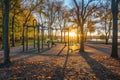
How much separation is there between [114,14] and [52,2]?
2291 centimetres

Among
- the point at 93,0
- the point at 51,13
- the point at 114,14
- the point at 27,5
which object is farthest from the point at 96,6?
the point at 51,13

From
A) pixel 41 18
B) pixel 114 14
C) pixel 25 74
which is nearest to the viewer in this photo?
pixel 25 74

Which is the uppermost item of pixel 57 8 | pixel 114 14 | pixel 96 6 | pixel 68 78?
pixel 57 8

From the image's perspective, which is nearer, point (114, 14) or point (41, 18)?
point (114, 14)

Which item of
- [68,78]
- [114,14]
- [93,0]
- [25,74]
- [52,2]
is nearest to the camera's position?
[68,78]

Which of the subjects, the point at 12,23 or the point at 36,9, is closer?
the point at 12,23

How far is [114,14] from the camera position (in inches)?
521

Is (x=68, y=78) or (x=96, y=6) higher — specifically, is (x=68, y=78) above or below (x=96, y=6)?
below

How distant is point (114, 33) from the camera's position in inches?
523

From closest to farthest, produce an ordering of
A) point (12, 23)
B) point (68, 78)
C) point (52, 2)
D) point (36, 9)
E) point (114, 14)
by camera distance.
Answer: point (68, 78)
point (114, 14)
point (12, 23)
point (36, 9)
point (52, 2)

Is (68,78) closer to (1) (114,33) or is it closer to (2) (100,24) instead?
(1) (114,33)

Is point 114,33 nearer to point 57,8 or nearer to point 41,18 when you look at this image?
point 57,8

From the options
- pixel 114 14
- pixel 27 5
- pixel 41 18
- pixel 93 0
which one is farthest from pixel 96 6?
pixel 41 18

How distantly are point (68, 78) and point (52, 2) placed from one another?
2938cm
